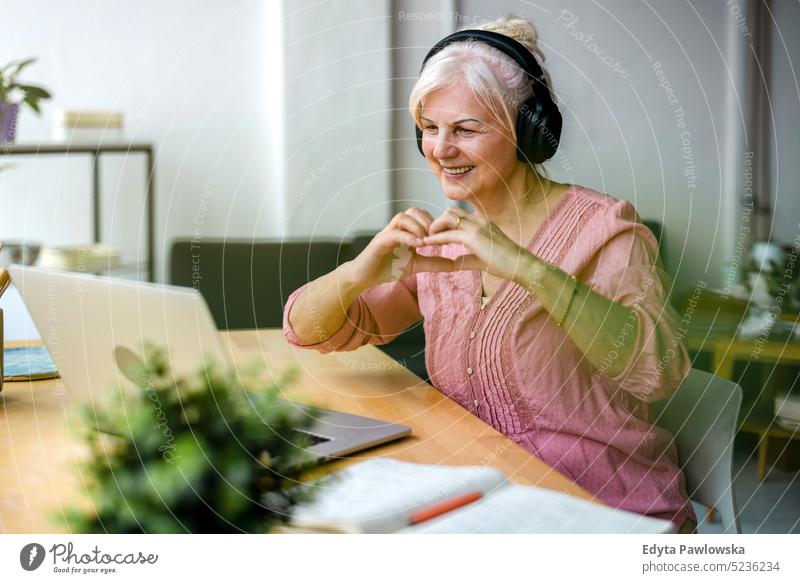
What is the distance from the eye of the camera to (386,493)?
2.27ft

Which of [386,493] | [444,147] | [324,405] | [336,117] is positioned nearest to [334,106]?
[336,117]

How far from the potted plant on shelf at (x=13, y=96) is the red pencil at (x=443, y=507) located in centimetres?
78

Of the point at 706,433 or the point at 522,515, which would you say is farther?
the point at 706,433

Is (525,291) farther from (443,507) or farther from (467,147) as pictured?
(443,507)

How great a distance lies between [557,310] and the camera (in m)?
1.00

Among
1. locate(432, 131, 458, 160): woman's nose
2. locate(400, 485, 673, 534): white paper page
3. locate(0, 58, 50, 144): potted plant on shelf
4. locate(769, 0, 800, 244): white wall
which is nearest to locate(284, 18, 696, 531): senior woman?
locate(432, 131, 458, 160): woman's nose

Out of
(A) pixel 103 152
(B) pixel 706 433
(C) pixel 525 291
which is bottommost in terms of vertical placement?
(B) pixel 706 433

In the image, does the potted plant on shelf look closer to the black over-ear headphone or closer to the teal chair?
the black over-ear headphone

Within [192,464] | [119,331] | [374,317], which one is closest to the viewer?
[192,464]

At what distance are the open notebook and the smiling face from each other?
0.45m

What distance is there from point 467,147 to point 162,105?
0.42 meters

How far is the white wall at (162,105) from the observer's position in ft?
3.61
